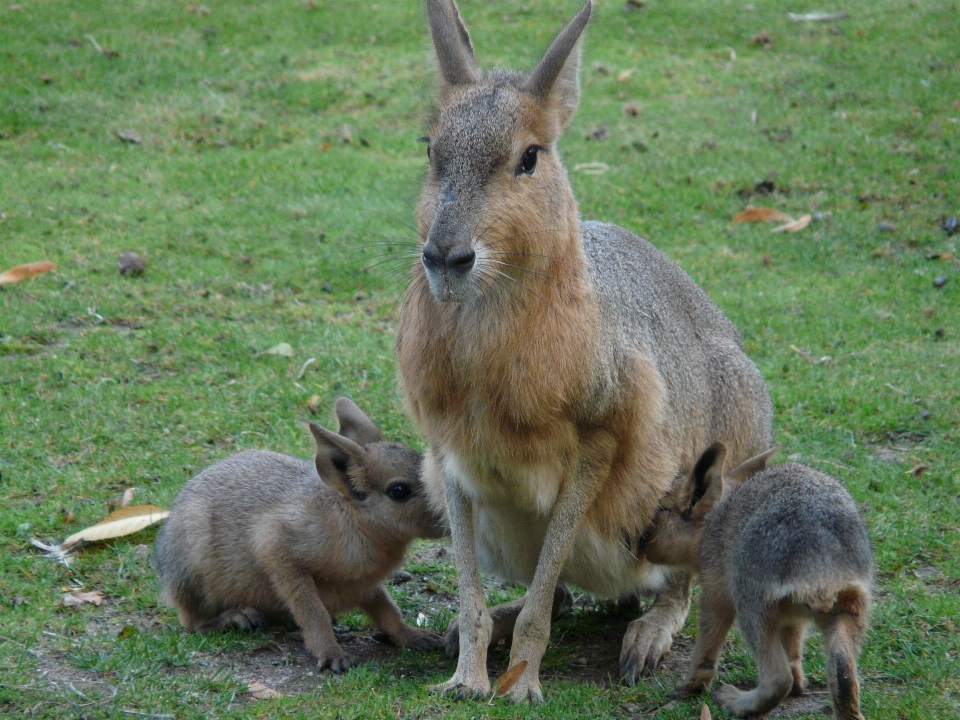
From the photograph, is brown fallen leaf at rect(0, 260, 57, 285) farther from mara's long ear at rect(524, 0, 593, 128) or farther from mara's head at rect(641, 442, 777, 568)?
mara's head at rect(641, 442, 777, 568)

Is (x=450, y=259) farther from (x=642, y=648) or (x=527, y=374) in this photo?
(x=642, y=648)

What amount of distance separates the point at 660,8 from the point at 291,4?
4.36m

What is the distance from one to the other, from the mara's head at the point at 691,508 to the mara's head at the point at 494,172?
3.46ft

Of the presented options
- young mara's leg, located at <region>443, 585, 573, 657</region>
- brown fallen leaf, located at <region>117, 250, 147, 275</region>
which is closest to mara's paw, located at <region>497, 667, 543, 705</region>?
young mara's leg, located at <region>443, 585, 573, 657</region>

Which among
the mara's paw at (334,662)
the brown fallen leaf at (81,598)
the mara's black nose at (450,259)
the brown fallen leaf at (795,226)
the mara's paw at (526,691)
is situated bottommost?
the brown fallen leaf at (795,226)

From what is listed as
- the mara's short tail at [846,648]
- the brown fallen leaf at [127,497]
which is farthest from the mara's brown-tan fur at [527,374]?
the brown fallen leaf at [127,497]

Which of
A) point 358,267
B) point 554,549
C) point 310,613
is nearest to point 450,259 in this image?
point 554,549

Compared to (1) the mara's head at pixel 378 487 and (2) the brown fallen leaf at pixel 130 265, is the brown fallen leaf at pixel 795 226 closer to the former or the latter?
(2) the brown fallen leaf at pixel 130 265

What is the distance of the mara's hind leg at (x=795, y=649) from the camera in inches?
144

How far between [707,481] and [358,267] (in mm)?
4211

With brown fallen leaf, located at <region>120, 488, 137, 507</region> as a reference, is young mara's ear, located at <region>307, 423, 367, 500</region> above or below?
above

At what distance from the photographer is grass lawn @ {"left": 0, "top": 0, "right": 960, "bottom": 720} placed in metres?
3.98

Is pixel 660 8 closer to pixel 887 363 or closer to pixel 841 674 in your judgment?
pixel 887 363

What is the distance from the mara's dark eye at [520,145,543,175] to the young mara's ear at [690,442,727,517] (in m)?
1.23
